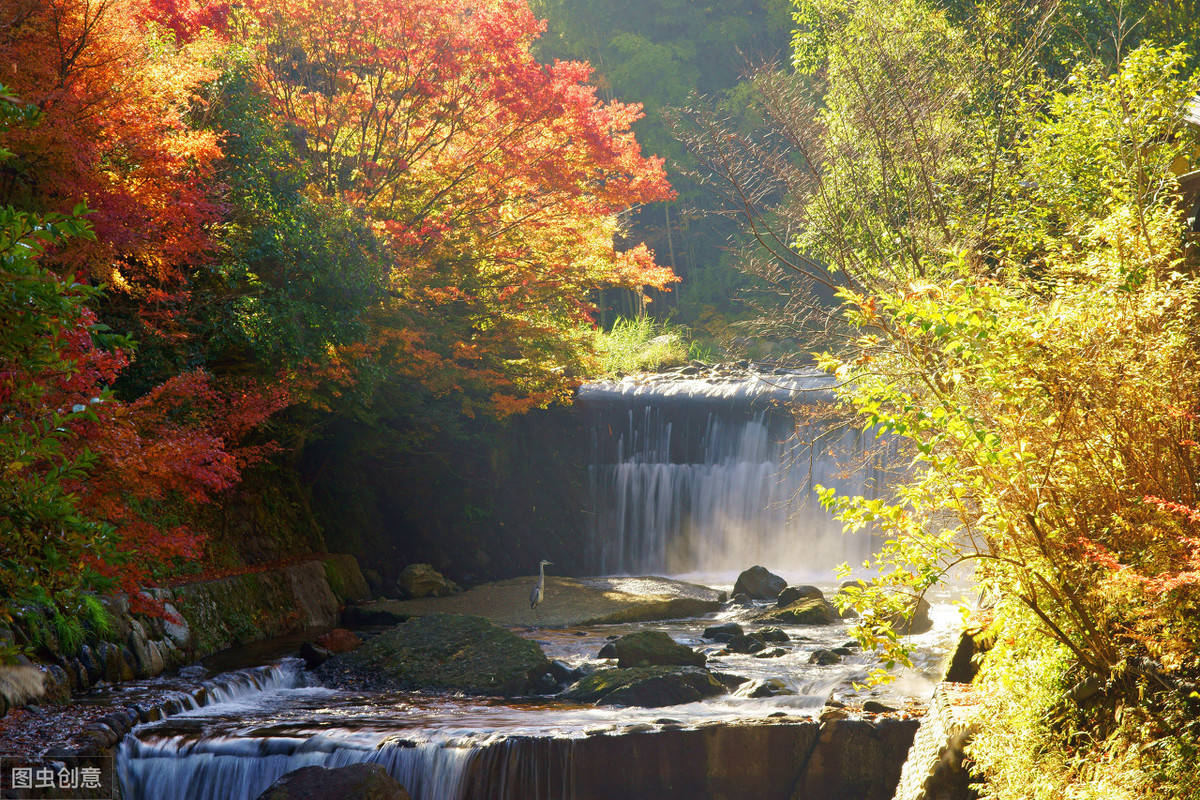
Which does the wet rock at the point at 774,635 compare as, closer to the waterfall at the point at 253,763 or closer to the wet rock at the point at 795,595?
the wet rock at the point at 795,595

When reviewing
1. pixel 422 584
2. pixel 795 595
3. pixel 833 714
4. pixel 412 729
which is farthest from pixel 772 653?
pixel 422 584

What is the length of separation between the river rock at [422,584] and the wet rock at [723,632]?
16.9 feet

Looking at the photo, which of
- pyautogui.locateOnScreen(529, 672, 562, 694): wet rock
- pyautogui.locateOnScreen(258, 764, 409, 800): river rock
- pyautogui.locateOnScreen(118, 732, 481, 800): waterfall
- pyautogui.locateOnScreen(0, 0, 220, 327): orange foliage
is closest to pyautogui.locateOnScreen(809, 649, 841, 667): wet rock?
pyautogui.locateOnScreen(529, 672, 562, 694): wet rock

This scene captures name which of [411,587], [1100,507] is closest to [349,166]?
[411,587]

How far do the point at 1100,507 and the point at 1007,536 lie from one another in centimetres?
49

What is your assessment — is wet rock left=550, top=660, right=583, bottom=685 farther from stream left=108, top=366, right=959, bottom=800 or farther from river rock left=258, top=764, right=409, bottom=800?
river rock left=258, top=764, right=409, bottom=800

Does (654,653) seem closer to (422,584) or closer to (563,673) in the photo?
(563,673)

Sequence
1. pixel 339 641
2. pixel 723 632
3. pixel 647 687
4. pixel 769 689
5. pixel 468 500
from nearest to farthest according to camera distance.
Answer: pixel 647 687, pixel 769 689, pixel 339 641, pixel 723 632, pixel 468 500

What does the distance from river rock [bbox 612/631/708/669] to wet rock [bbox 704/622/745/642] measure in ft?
5.73

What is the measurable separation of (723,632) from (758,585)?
302 cm

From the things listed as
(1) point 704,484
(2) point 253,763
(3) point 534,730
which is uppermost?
(1) point 704,484

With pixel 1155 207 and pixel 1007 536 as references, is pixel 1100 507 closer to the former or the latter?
pixel 1007 536

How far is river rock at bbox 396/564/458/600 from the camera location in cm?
1505

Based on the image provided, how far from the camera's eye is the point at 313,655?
32.1 feet
